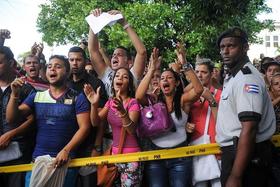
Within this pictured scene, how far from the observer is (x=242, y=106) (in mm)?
2930

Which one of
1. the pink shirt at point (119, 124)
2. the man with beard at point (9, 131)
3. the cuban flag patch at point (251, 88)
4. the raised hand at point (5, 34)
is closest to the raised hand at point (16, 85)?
the man with beard at point (9, 131)

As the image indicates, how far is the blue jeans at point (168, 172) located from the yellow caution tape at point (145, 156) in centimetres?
7

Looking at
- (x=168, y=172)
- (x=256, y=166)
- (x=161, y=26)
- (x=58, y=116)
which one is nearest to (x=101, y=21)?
(x=58, y=116)

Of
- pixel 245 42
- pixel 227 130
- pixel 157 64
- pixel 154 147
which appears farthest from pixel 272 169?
pixel 157 64

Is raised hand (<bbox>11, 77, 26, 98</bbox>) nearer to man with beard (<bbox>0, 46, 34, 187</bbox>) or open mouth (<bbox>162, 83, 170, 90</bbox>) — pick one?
man with beard (<bbox>0, 46, 34, 187</bbox>)

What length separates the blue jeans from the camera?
414 cm

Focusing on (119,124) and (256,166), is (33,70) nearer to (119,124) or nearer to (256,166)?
(119,124)

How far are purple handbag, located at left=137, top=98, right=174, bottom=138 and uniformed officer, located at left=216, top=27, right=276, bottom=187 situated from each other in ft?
2.89

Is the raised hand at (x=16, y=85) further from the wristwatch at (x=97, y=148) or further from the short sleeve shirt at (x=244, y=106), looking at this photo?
the short sleeve shirt at (x=244, y=106)

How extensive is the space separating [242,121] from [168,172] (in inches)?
60.0

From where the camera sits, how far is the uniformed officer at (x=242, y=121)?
2.90 metres

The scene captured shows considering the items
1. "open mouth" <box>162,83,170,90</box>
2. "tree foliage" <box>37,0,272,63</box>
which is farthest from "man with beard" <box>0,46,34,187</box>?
"tree foliage" <box>37,0,272,63</box>

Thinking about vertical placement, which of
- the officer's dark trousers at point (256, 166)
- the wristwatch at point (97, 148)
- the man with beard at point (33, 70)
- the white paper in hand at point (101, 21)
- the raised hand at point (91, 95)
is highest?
the white paper in hand at point (101, 21)

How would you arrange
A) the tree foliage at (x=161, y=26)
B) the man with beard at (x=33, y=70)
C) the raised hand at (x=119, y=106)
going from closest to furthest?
the raised hand at (x=119, y=106)
the man with beard at (x=33, y=70)
the tree foliage at (x=161, y=26)
